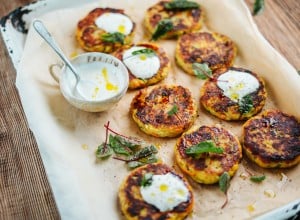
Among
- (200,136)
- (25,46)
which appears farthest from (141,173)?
(25,46)

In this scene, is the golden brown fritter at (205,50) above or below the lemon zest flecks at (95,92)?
above

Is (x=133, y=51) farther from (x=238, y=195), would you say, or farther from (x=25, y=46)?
(x=238, y=195)

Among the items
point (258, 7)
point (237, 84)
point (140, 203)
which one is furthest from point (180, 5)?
point (140, 203)

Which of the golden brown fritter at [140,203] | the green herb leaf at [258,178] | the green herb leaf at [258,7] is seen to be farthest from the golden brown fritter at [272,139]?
the green herb leaf at [258,7]

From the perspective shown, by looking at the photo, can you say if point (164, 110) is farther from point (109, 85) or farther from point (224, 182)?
point (224, 182)

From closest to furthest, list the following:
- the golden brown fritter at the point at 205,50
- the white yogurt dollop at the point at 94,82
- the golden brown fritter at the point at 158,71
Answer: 1. the white yogurt dollop at the point at 94,82
2. the golden brown fritter at the point at 158,71
3. the golden brown fritter at the point at 205,50

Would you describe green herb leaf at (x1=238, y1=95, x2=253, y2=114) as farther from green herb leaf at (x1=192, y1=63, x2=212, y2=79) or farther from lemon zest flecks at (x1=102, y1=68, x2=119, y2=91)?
lemon zest flecks at (x1=102, y1=68, x2=119, y2=91)

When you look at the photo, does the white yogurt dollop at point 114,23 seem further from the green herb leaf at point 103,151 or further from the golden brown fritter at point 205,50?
the green herb leaf at point 103,151

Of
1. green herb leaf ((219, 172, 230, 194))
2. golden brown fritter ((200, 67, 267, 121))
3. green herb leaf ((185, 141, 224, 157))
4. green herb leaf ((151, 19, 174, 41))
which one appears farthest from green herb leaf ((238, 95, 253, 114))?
green herb leaf ((151, 19, 174, 41))
